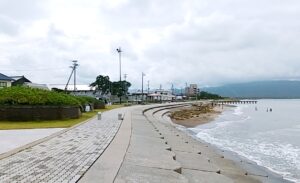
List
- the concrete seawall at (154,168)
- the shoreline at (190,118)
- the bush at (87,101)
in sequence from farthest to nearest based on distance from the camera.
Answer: the shoreline at (190,118) < the bush at (87,101) < the concrete seawall at (154,168)

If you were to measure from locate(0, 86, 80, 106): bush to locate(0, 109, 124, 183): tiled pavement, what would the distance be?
1336 cm

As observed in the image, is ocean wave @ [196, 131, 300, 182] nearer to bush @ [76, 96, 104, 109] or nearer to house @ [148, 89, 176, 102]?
bush @ [76, 96, 104, 109]

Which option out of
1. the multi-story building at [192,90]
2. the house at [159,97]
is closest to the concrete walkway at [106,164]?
the house at [159,97]

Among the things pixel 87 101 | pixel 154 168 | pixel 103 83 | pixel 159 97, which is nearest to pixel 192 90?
pixel 159 97

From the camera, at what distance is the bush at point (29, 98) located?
2762cm

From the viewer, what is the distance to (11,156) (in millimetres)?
11430

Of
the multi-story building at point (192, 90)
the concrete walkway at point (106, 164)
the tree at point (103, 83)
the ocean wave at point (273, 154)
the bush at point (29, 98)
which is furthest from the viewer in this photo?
the multi-story building at point (192, 90)

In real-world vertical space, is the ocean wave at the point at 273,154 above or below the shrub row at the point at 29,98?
below

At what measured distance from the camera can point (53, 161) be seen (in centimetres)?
1060

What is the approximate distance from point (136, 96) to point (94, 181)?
131296 millimetres

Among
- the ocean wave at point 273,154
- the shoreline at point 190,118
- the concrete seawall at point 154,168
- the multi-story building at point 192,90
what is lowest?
the ocean wave at point 273,154

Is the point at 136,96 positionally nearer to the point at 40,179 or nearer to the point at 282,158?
the point at 282,158

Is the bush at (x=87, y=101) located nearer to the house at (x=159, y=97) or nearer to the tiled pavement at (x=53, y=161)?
the tiled pavement at (x=53, y=161)

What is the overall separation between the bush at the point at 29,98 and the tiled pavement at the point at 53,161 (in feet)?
43.8
